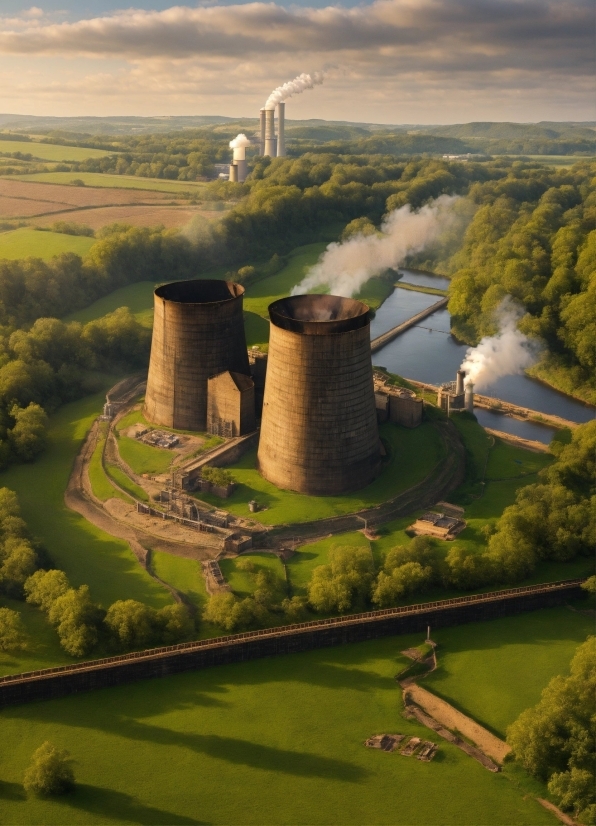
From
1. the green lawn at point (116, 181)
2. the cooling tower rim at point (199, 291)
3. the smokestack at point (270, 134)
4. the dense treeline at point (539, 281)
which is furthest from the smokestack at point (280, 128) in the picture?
the cooling tower rim at point (199, 291)

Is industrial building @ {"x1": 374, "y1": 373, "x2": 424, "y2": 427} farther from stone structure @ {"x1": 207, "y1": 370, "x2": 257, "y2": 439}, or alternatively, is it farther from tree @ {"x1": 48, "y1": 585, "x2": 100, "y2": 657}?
tree @ {"x1": 48, "y1": 585, "x2": 100, "y2": 657}

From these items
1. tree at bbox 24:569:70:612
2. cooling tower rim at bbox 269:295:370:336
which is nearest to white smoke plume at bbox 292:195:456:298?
cooling tower rim at bbox 269:295:370:336

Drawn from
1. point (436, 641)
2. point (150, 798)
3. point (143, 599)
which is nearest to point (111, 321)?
point (143, 599)

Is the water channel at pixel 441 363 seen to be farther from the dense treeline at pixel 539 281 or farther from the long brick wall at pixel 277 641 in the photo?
the long brick wall at pixel 277 641

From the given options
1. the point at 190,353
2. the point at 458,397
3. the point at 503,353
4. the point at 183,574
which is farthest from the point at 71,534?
the point at 503,353

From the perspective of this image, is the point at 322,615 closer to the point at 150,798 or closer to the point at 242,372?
the point at 150,798
